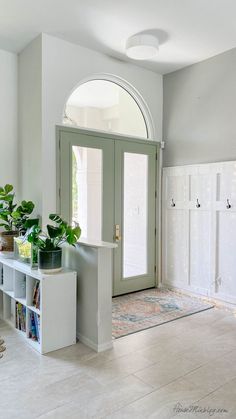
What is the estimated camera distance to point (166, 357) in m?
2.83

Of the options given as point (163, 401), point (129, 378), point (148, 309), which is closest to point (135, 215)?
point (148, 309)

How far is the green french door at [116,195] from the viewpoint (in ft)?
13.3

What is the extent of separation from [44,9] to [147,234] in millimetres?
3038

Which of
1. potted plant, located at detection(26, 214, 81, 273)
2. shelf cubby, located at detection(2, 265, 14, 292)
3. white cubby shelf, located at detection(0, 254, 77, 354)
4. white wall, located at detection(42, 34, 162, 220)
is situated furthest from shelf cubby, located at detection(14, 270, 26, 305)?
white wall, located at detection(42, 34, 162, 220)

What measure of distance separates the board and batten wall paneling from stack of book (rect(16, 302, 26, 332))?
91.0 inches

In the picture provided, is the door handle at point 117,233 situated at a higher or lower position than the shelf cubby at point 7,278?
higher

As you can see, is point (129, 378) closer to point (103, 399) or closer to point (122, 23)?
point (103, 399)

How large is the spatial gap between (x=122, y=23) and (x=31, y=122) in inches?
58.7

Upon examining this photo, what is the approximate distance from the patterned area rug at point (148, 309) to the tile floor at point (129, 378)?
22 cm

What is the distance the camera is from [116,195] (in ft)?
14.7

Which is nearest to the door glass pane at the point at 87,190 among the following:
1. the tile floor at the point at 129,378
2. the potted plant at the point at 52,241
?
the potted plant at the point at 52,241

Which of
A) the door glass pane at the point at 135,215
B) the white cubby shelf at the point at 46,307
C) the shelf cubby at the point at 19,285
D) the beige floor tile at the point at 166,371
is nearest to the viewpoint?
the beige floor tile at the point at 166,371

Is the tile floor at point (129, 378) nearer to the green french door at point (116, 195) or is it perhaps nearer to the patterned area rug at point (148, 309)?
the patterned area rug at point (148, 309)

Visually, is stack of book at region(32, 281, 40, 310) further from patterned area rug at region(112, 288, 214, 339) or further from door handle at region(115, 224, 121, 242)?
door handle at region(115, 224, 121, 242)
